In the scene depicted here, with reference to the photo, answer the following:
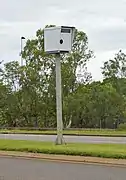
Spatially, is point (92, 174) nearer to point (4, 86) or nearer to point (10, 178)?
point (10, 178)

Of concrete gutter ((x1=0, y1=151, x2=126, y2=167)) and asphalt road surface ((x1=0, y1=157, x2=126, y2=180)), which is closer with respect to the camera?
asphalt road surface ((x1=0, y1=157, x2=126, y2=180))

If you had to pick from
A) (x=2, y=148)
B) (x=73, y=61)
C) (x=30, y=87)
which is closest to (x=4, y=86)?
(x=30, y=87)

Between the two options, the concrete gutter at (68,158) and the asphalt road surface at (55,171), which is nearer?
the asphalt road surface at (55,171)

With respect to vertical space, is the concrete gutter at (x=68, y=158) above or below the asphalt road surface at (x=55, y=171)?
above

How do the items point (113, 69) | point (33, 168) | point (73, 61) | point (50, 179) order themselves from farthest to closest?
point (113, 69) < point (73, 61) < point (33, 168) < point (50, 179)

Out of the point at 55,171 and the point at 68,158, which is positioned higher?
the point at 68,158

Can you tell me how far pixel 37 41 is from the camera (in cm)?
5531

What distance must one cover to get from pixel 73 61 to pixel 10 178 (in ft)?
141

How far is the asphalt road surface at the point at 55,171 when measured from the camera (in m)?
12.6

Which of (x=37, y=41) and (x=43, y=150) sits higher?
(x=37, y=41)

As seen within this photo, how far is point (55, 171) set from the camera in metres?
14.1

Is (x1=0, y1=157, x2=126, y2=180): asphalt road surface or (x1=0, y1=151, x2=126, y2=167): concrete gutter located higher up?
(x1=0, y1=151, x2=126, y2=167): concrete gutter

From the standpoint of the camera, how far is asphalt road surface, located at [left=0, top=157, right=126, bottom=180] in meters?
12.6

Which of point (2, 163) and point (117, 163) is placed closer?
point (117, 163)
